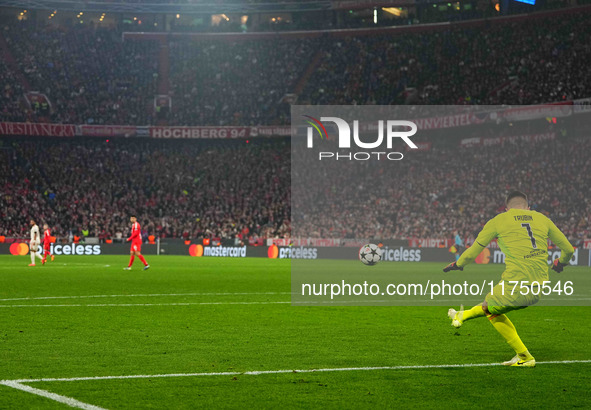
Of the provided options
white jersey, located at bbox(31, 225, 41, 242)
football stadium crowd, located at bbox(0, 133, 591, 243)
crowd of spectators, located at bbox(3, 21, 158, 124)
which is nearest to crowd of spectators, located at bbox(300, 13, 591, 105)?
football stadium crowd, located at bbox(0, 133, 591, 243)

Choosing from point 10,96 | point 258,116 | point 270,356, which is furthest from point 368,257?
point 10,96

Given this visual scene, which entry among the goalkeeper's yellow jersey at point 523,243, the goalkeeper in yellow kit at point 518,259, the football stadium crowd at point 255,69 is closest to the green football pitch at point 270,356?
the goalkeeper in yellow kit at point 518,259

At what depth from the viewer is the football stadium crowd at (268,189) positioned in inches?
1682

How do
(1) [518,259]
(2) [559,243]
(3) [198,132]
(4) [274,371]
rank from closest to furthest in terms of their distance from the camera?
1. (4) [274,371]
2. (1) [518,259]
3. (2) [559,243]
4. (3) [198,132]

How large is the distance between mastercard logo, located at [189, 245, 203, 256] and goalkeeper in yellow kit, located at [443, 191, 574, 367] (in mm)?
38954

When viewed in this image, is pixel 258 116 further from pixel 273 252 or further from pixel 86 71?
pixel 273 252

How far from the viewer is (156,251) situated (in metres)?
48.6

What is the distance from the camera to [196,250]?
47406 mm

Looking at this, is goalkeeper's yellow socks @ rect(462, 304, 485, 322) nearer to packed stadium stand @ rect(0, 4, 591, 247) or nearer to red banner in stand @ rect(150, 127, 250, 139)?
packed stadium stand @ rect(0, 4, 591, 247)

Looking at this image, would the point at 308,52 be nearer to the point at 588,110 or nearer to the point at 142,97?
the point at 142,97

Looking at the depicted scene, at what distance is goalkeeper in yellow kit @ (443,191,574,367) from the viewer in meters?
8.92

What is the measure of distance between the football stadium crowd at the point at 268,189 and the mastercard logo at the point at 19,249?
5663mm

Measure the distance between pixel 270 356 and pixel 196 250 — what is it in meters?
38.0

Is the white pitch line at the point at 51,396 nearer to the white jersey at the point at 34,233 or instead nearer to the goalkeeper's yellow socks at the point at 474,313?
the goalkeeper's yellow socks at the point at 474,313
